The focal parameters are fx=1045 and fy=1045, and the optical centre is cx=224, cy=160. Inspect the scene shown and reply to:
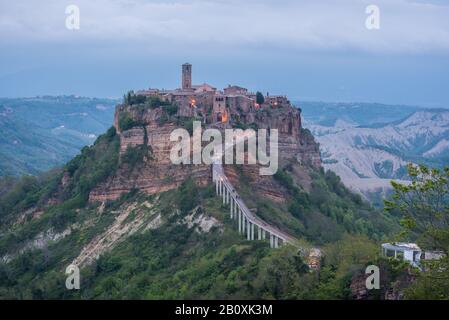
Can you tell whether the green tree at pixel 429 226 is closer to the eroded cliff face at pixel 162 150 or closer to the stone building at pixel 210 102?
the eroded cliff face at pixel 162 150

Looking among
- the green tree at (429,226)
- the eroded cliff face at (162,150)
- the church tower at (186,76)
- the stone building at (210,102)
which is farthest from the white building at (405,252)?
the church tower at (186,76)

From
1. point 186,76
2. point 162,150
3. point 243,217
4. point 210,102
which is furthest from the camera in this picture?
point 186,76

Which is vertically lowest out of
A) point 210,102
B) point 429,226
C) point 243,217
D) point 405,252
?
point 405,252

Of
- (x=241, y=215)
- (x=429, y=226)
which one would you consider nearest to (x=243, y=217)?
(x=241, y=215)

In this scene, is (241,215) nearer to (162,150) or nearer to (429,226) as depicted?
(162,150)

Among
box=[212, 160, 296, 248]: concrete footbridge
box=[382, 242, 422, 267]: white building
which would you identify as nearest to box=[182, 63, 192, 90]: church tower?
box=[212, 160, 296, 248]: concrete footbridge

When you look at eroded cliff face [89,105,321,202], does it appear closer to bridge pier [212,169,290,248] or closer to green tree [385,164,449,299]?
bridge pier [212,169,290,248]
